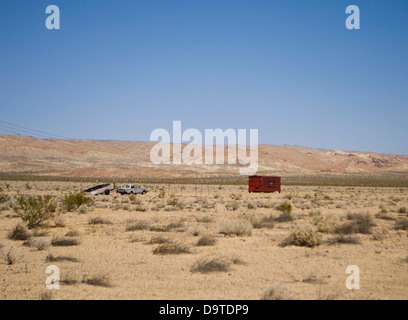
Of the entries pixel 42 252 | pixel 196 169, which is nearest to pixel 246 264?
pixel 42 252

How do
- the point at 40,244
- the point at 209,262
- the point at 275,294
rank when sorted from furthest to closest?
the point at 40,244 < the point at 209,262 < the point at 275,294

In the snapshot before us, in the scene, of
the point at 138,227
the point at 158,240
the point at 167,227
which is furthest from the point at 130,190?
the point at 158,240

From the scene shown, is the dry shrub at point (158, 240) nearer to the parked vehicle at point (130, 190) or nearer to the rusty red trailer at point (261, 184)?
the parked vehicle at point (130, 190)

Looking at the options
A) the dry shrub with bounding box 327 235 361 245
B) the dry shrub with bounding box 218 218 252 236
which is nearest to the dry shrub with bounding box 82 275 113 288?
the dry shrub with bounding box 218 218 252 236

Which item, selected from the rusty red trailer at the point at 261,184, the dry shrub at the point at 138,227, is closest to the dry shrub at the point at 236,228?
the dry shrub at the point at 138,227

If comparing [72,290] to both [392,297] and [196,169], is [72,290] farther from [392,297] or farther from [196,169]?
[196,169]

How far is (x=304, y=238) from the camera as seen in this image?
1354 centimetres

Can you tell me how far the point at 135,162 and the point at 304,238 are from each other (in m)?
141

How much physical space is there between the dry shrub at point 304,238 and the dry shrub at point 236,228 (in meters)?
2.40

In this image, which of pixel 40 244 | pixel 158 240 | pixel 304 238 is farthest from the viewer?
pixel 158 240

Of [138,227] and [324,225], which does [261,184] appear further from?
[138,227]

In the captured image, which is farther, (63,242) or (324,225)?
(324,225)
